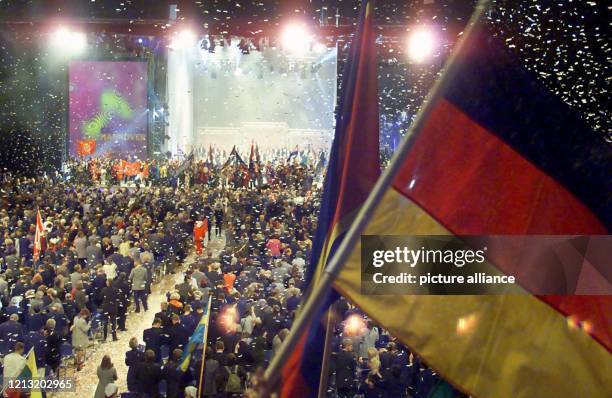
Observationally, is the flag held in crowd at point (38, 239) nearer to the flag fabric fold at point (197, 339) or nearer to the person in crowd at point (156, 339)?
the person in crowd at point (156, 339)

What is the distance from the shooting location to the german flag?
3025mm

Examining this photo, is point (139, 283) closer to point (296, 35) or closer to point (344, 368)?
point (344, 368)

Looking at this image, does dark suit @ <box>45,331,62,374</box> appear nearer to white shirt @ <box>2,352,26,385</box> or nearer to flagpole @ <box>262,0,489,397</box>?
white shirt @ <box>2,352,26,385</box>

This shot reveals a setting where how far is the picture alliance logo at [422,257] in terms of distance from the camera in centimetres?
343

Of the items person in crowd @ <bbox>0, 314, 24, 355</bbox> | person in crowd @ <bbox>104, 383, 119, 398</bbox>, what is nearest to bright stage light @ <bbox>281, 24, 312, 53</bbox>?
person in crowd @ <bbox>0, 314, 24, 355</bbox>

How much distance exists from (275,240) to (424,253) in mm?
13645

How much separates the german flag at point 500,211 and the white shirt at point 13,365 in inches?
283

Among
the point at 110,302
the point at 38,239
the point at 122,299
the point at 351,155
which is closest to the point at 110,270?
the point at 122,299

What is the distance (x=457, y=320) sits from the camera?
3246 mm

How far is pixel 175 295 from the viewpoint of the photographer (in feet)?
37.9

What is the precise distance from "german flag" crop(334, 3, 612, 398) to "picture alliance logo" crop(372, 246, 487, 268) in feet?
0.57

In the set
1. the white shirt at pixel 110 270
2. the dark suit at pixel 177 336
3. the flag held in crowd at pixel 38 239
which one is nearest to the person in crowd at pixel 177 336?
the dark suit at pixel 177 336

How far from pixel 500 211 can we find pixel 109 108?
38684 millimetres

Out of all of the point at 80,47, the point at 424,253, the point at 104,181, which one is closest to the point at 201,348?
the point at 424,253
